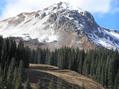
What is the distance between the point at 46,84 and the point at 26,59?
1850 inches

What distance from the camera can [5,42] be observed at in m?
182

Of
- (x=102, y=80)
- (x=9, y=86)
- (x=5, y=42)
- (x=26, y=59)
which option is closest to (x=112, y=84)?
(x=102, y=80)

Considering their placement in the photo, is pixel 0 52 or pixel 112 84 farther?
pixel 112 84

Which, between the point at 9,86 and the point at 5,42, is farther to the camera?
the point at 5,42

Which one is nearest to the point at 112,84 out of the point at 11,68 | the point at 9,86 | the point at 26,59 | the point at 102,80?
the point at 102,80

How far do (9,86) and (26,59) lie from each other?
73.1 meters

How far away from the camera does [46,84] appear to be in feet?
467

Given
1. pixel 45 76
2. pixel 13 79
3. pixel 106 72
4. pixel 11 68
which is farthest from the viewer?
pixel 106 72

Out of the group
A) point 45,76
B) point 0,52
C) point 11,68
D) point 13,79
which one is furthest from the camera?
point 0,52

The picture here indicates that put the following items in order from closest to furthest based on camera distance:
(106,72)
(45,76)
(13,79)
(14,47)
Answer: (13,79), (45,76), (14,47), (106,72)

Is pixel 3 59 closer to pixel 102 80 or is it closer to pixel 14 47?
pixel 14 47

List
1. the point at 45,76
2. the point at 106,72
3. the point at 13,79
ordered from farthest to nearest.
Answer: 1. the point at 106,72
2. the point at 45,76
3. the point at 13,79

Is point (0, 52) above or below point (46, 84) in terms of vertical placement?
above

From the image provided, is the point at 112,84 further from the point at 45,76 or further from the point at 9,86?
the point at 9,86
